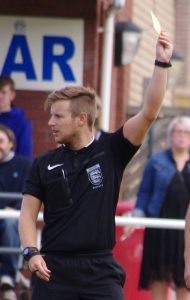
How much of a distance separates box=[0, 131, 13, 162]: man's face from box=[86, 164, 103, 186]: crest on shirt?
3.93 metres

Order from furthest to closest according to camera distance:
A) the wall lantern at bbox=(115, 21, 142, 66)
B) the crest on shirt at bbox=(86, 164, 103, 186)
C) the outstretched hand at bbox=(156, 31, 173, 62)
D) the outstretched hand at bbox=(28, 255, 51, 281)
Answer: the wall lantern at bbox=(115, 21, 142, 66) → the crest on shirt at bbox=(86, 164, 103, 186) → the outstretched hand at bbox=(28, 255, 51, 281) → the outstretched hand at bbox=(156, 31, 173, 62)

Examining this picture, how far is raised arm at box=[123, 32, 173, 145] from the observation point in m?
6.31

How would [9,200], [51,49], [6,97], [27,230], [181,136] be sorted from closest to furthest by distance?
[27,230] < [181,136] < [9,200] < [6,97] < [51,49]

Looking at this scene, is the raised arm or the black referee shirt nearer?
the raised arm

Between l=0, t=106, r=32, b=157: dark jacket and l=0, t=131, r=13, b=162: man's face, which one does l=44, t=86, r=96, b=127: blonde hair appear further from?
l=0, t=106, r=32, b=157: dark jacket

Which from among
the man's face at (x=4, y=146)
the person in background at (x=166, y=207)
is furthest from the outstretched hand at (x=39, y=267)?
the man's face at (x=4, y=146)

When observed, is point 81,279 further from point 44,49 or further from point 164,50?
point 44,49

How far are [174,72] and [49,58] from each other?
522cm

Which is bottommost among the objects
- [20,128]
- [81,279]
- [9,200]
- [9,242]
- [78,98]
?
[9,242]

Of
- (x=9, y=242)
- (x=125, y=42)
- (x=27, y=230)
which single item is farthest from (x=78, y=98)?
(x=125, y=42)

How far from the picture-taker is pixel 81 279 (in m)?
6.44

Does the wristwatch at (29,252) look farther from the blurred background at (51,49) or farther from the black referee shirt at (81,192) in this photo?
the blurred background at (51,49)

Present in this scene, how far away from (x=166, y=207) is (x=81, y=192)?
3.40m

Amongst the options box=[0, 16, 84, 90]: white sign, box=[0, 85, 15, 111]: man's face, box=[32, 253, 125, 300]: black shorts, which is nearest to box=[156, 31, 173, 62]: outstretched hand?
box=[32, 253, 125, 300]: black shorts
